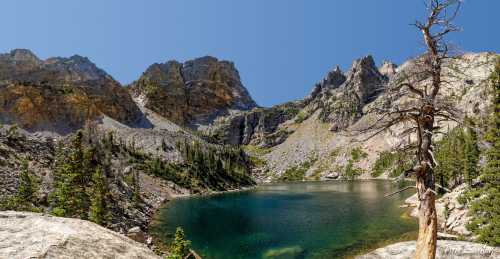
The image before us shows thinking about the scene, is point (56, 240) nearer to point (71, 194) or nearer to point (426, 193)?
point (426, 193)

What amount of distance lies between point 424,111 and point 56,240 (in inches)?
453

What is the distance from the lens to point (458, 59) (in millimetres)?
11453

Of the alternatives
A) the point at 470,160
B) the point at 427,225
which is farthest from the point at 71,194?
the point at 470,160

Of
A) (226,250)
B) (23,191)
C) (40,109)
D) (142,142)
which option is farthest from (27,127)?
(226,250)

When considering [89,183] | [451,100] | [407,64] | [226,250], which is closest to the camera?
[451,100]

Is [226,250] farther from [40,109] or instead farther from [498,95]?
[40,109]

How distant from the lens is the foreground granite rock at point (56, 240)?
20.3ft

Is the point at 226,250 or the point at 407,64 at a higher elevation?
the point at 407,64


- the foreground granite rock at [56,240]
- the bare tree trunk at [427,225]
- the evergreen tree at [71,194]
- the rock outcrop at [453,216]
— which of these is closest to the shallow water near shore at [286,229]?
the rock outcrop at [453,216]

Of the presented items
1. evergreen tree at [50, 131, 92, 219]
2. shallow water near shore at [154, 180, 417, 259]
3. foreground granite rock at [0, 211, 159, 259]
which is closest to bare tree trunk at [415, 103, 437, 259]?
foreground granite rock at [0, 211, 159, 259]

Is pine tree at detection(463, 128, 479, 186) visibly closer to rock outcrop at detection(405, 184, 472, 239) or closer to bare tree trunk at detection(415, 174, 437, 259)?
rock outcrop at detection(405, 184, 472, 239)

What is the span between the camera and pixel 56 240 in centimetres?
658

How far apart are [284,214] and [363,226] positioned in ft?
70.3

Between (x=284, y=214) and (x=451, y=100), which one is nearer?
(x=451, y=100)
